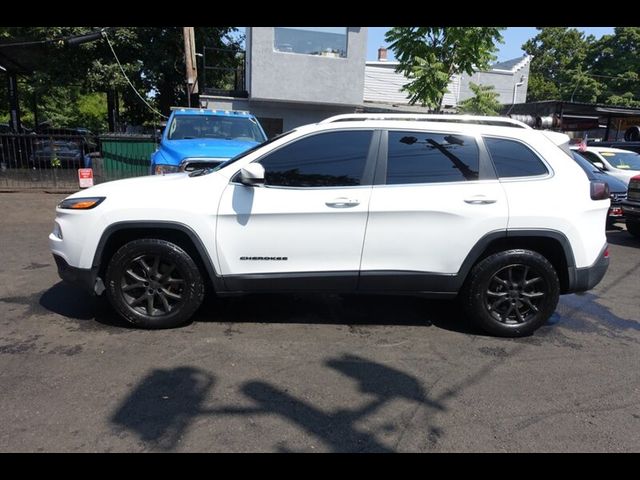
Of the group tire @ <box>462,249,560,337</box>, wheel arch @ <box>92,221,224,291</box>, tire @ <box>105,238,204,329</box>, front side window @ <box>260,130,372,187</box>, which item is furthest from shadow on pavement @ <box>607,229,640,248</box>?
tire @ <box>105,238,204,329</box>

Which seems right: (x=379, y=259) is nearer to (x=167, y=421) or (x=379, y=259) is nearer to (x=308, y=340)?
(x=308, y=340)

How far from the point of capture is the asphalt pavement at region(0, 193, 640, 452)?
289 cm

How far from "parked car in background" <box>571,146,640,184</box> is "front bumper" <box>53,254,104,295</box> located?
10.9 m

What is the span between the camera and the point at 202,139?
7.90 m

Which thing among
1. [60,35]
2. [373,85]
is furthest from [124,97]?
[373,85]

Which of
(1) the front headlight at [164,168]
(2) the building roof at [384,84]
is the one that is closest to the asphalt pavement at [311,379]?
(1) the front headlight at [164,168]

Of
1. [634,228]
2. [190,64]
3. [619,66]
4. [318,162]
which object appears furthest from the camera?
[619,66]

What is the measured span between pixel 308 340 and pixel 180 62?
1750cm

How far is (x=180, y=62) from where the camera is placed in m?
19.1

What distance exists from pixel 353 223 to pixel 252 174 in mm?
922

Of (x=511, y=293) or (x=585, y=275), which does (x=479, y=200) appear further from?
(x=585, y=275)

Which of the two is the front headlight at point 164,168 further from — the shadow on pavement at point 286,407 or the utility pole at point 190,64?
the utility pole at point 190,64

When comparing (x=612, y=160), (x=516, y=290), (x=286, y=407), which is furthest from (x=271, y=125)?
(x=286, y=407)

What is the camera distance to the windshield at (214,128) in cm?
820
